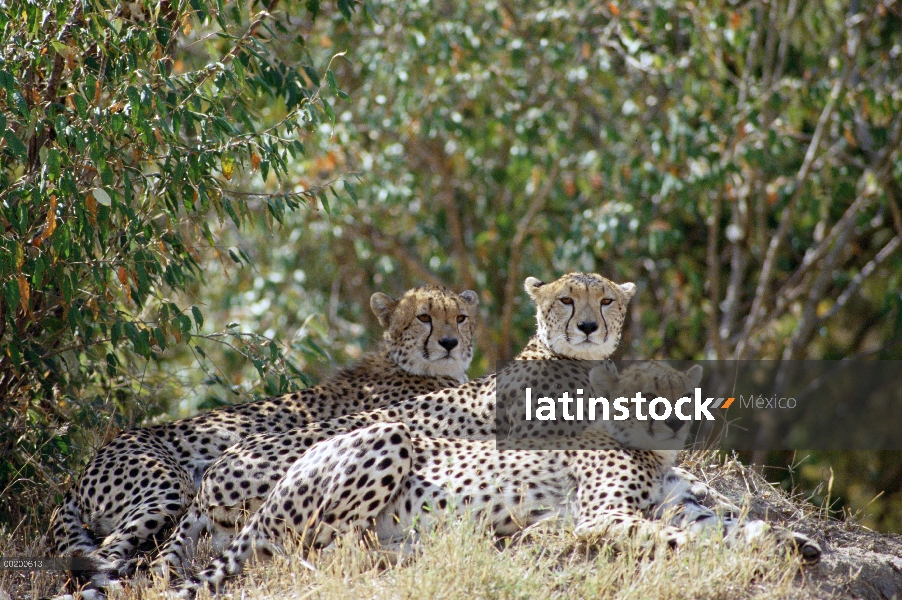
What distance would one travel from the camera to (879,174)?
9617 millimetres

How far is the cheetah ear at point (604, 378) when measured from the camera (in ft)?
17.1

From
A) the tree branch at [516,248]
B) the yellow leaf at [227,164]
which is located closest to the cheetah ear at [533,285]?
the yellow leaf at [227,164]

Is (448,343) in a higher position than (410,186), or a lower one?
lower

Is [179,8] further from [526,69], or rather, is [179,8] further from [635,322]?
[635,322]

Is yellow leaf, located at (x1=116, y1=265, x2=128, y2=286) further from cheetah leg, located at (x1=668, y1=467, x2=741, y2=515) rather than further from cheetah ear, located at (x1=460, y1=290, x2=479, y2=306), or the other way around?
cheetah leg, located at (x1=668, y1=467, x2=741, y2=515)

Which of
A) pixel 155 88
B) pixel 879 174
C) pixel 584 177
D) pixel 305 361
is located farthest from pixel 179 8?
pixel 879 174

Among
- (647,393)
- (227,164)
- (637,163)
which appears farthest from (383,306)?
(637,163)

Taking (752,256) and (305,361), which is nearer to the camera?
(305,361)

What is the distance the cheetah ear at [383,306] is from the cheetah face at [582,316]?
104 centimetres

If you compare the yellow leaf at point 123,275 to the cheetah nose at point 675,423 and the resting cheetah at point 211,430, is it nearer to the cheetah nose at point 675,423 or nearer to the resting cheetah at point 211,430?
the resting cheetah at point 211,430

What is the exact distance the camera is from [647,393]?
5000 mm

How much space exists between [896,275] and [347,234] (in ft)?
17.5

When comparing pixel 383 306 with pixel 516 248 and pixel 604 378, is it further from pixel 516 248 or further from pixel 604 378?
pixel 516 248

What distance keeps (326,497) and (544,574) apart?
981 mm
